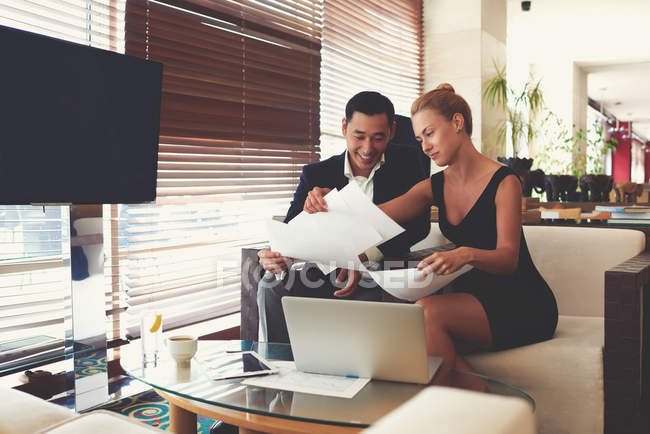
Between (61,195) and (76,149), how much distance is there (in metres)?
0.14

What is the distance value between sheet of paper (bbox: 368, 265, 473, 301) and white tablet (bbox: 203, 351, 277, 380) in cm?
35

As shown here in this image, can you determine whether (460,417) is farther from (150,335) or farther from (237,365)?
(150,335)

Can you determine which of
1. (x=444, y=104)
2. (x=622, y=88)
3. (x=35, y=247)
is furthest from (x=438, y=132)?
(x=622, y=88)

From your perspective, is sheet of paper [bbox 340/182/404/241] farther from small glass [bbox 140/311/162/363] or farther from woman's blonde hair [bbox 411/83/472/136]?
small glass [bbox 140/311/162/363]

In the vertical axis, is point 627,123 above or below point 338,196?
above

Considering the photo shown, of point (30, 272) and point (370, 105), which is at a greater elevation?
point (370, 105)

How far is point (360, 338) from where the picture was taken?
47.8 inches

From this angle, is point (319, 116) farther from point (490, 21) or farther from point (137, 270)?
point (490, 21)

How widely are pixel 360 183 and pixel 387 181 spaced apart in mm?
107

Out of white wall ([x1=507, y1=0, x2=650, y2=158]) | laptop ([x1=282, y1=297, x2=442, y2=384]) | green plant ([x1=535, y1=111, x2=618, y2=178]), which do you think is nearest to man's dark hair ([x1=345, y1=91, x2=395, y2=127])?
laptop ([x1=282, y1=297, x2=442, y2=384])

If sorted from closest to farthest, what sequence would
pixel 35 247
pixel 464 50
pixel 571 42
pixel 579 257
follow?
1. pixel 579 257
2. pixel 35 247
3. pixel 464 50
4. pixel 571 42

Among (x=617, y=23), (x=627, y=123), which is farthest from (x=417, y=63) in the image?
(x=627, y=123)

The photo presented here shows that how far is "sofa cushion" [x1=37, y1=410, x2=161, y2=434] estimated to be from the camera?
0.86 metres

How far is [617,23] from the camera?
718 centimetres
